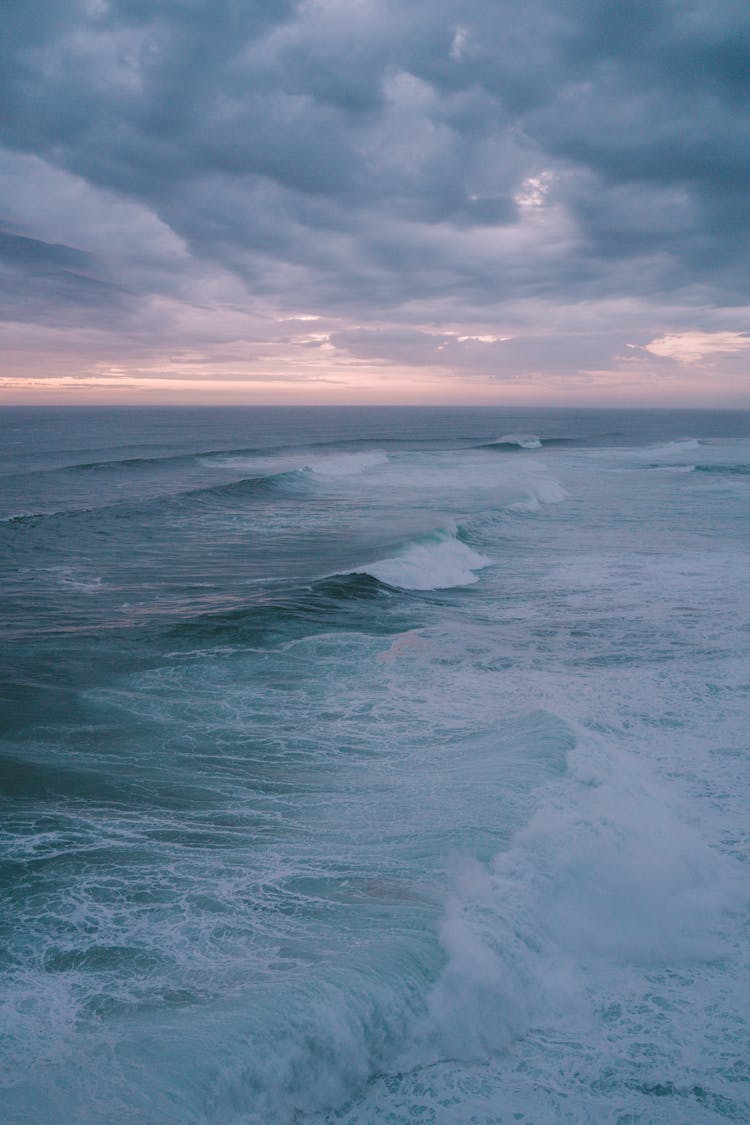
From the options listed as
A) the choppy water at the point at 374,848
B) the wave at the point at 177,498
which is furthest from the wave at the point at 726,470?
the choppy water at the point at 374,848

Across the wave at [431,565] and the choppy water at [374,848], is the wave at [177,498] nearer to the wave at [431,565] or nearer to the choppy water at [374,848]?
the choppy water at [374,848]

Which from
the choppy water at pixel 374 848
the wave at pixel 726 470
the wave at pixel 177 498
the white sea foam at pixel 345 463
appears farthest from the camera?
the wave at pixel 726 470

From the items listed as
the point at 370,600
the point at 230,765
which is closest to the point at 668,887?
the point at 230,765

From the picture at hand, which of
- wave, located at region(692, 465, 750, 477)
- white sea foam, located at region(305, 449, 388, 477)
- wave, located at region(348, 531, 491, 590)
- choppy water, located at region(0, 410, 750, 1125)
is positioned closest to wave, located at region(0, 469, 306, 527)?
white sea foam, located at region(305, 449, 388, 477)

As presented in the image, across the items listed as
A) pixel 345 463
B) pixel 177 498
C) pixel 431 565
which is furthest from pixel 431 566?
pixel 345 463

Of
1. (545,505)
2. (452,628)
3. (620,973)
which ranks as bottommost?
(620,973)

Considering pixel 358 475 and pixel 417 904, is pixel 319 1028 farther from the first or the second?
pixel 358 475

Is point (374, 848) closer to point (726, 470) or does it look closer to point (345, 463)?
point (345, 463)

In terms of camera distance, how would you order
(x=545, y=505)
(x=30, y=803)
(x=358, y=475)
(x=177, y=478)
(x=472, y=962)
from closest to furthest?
(x=472, y=962) → (x=30, y=803) → (x=545, y=505) → (x=177, y=478) → (x=358, y=475)
